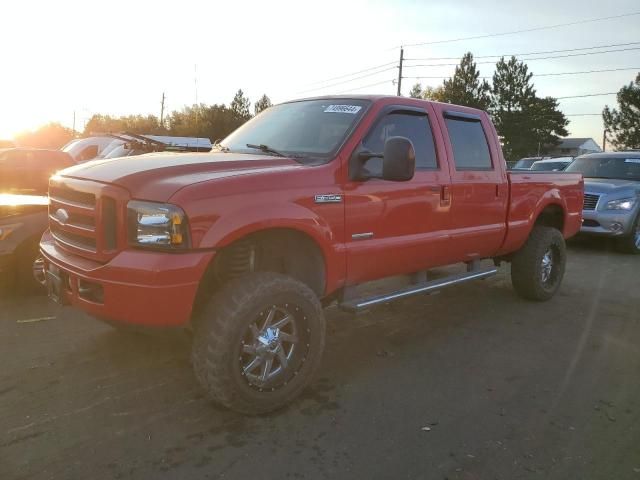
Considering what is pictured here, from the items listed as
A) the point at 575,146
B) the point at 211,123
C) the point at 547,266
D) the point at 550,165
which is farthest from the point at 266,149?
the point at 575,146

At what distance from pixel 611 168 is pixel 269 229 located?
30.5 ft

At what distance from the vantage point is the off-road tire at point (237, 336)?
9.61ft

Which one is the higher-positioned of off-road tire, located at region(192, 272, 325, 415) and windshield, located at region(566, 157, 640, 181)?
windshield, located at region(566, 157, 640, 181)

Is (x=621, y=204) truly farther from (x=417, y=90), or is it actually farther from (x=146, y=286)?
(x=417, y=90)

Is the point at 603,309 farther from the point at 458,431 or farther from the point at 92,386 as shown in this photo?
the point at 92,386

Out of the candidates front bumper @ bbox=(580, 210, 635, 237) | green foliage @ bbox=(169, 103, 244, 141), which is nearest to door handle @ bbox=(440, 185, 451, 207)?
front bumper @ bbox=(580, 210, 635, 237)

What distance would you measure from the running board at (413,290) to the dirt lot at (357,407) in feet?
1.50

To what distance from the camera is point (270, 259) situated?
363 cm

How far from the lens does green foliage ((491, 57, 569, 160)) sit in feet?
237

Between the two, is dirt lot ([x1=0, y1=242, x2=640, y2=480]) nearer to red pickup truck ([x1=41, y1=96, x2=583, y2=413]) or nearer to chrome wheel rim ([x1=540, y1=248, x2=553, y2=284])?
red pickup truck ([x1=41, y1=96, x2=583, y2=413])

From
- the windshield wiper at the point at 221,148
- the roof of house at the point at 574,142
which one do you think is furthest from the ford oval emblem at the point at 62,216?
the roof of house at the point at 574,142

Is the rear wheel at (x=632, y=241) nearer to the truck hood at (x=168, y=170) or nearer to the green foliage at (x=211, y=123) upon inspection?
the truck hood at (x=168, y=170)

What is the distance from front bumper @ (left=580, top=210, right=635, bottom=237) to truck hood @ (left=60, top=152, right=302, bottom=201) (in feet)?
24.7

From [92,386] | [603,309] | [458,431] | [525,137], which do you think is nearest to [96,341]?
[92,386]
